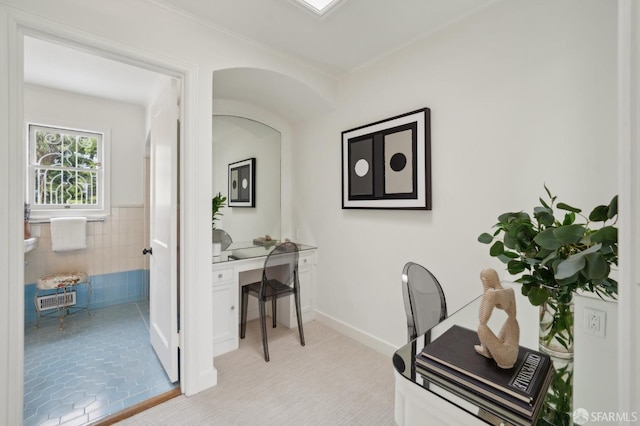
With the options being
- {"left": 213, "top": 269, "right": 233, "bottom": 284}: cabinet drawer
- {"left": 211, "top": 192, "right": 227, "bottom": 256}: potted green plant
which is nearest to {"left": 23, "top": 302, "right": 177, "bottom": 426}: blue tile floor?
{"left": 213, "top": 269, "right": 233, "bottom": 284}: cabinet drawer

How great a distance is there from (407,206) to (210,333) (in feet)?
5.62

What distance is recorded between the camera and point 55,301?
9.96ft

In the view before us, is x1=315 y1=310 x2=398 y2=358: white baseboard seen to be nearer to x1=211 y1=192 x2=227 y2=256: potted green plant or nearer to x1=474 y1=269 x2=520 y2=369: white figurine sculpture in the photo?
x1=211 y1=192 x2=227 y2=256: potted green plant

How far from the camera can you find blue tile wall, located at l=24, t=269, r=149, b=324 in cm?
337

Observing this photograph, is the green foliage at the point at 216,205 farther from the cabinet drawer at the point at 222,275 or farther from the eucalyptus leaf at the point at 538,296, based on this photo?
the eucalyptus leaf at the point at 538,296

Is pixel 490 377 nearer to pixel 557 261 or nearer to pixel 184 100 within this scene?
pixel 557 261

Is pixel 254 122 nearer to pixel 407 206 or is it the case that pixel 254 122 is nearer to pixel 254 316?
pixel 407 206

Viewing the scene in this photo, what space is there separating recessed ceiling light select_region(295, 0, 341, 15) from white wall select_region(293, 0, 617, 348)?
29.3 inches

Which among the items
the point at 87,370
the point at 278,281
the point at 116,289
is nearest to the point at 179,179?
the point at 278,281

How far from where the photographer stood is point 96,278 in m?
3.40

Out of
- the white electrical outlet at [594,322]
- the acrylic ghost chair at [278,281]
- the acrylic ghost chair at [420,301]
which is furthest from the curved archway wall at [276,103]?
the white electrical outlet at [594,322]

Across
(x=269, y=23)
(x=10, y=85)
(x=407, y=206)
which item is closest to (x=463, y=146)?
(x=407, y=206)

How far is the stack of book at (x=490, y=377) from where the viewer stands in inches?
26.8

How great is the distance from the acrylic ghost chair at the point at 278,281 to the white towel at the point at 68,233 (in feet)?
6.96
